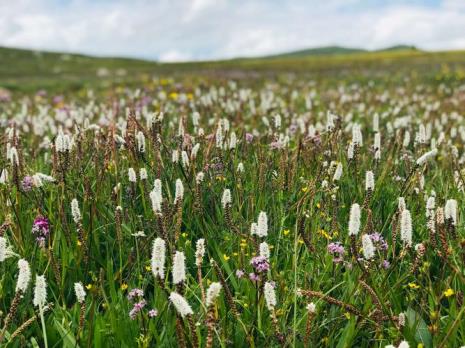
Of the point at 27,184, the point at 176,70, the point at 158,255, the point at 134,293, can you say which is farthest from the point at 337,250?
the point at 176,70

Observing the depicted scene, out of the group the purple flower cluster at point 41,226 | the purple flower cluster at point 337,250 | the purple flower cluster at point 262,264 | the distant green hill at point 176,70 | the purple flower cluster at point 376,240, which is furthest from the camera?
the distant green hill at point 176,70

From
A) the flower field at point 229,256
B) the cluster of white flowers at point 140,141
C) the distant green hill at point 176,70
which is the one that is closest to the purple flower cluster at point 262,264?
the flower field at point 229,256

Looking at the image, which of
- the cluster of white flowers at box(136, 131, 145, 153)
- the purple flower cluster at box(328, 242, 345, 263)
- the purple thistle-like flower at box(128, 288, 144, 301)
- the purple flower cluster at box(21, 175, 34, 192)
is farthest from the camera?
the cluster of white flowers at box(136, 131, 145, 153)

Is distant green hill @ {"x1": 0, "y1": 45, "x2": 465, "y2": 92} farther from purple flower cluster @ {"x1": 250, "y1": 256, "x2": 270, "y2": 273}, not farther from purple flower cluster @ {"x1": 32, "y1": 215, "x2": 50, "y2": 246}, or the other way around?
purple flower cluster @ {"x1": 250, "y1": 256, "x2": 270, "y2": 273}

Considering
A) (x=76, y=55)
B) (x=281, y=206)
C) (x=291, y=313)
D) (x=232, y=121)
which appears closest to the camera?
(x=291, y=313)

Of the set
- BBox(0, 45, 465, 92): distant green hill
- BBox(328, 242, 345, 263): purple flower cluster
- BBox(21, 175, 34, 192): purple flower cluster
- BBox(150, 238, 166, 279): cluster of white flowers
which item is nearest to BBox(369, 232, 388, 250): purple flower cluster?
BBox(328, 242, 345, 263): purple flower cluster

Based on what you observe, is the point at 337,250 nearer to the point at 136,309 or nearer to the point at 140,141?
the point at 136,309

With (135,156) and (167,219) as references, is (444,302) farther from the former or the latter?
(135,156)

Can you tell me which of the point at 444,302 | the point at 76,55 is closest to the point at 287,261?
the point at 444,302

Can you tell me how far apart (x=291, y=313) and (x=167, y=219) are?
0.90 m

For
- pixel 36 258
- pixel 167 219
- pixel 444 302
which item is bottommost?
pixel 444 302

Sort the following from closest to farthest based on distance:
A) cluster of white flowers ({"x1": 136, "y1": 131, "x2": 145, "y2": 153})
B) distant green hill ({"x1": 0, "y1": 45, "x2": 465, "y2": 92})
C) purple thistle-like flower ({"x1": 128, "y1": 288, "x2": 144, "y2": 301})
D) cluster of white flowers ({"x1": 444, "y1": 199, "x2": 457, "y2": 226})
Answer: cluster of white flowers ({"x1": 444, "y1": 199, "x2": 457, "y2": 226}) → purple thistle-like flower ({"x1": 128, "y1": 288, "x2": 144, "y2": 301}) → cluster of white flowers ({"x1": 136, "y1": 131, "x2": 145, "y2": 153}) → distant green hill ({"x1": 0, "y1": 45, "x2": 465, "y2": 92})

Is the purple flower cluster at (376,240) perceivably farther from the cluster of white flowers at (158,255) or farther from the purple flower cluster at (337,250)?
the cluster of white flowers at (158,255)

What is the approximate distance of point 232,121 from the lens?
8.23 m
